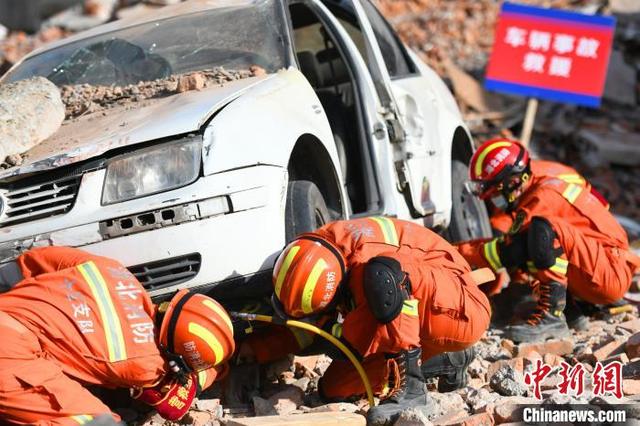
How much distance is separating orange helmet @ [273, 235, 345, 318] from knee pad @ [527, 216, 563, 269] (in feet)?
5.35

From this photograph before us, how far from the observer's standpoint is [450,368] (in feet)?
16.3

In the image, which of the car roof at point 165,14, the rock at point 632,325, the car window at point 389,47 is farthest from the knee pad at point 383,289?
the car window at point 389,47

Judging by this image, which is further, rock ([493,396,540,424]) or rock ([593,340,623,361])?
rock ([593,340,623,361])

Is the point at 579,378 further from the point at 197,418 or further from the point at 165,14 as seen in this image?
the point at 165,14

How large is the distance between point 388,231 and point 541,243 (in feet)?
4.18

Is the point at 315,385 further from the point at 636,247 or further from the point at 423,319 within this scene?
the point at 636,247

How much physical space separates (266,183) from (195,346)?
0.77m

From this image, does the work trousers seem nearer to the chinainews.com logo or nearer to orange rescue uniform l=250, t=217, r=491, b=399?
orange rescue uniform l=250, t=217, r=491, b=399

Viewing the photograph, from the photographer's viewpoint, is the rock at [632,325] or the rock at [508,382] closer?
the rock at [508,382]

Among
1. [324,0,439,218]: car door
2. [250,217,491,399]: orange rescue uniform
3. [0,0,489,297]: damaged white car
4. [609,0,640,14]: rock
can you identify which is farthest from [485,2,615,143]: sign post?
[250,217,491,399]: orange rescue uniform

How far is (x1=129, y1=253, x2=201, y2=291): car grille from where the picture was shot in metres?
4.39

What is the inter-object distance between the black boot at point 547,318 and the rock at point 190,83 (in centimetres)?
228

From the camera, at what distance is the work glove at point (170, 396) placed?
446 cm

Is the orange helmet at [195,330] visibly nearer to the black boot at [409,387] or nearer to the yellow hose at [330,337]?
the yellow hose at [330,337]
